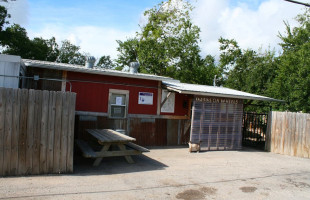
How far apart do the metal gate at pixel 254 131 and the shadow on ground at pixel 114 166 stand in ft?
23.7

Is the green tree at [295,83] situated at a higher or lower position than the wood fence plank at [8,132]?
higher

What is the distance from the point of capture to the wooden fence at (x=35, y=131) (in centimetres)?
570

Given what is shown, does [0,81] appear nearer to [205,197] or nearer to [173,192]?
[173,192]

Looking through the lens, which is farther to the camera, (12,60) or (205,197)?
(12,60)

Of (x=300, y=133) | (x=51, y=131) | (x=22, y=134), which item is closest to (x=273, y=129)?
(x=300, y=133)

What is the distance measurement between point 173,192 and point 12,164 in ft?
12.0

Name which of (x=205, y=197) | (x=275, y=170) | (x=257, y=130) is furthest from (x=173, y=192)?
(x=257, y=130)

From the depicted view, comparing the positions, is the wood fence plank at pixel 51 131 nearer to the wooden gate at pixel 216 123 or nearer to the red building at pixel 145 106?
the red building at pixel 145 106

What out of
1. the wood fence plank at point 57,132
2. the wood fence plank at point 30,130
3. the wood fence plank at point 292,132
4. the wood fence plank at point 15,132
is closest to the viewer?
the wood fence plank at point 15,132

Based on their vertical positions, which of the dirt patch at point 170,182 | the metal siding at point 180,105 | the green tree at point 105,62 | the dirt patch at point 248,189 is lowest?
the dirt patch at point 248,189

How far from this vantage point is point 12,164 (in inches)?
225

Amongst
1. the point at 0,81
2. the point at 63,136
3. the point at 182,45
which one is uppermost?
the point at 182,45

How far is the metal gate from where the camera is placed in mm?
Answer: 13383

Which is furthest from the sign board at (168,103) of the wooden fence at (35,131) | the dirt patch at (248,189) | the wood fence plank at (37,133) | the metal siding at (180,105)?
the wood fence plank at (37,133)
